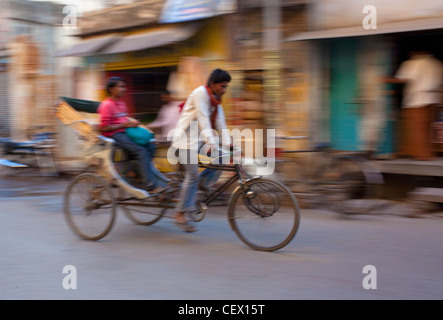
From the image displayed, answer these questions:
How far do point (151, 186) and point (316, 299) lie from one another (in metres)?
2.54

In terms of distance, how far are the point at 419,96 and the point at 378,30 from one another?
115 centimetres

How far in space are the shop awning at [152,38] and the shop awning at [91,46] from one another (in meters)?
0.17

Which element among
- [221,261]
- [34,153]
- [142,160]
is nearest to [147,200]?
[142,160]

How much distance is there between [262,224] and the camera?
494 centimetres

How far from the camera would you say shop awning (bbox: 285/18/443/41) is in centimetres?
721

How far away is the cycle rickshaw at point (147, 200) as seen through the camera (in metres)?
4.85

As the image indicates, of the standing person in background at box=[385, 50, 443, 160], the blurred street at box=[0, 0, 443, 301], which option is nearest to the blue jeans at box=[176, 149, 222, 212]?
the blurred street at box=[0, 0, 443, 301]

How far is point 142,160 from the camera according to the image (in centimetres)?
576

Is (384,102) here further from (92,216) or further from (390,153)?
(92,216)

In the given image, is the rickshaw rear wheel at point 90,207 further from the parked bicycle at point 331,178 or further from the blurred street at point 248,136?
the parked bicycle at point 331,178

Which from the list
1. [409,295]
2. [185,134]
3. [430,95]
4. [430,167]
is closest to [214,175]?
[185,134]

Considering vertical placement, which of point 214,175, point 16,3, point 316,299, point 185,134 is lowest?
point 316,299

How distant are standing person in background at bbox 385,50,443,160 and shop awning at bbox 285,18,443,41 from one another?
0.62 meters

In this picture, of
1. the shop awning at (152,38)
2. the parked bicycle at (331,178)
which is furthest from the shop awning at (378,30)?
the shop awning at (152,38)
